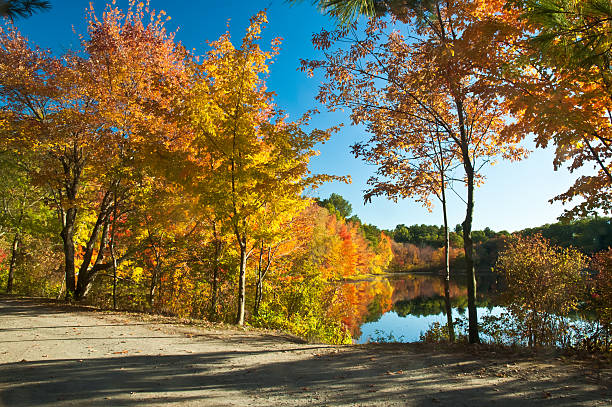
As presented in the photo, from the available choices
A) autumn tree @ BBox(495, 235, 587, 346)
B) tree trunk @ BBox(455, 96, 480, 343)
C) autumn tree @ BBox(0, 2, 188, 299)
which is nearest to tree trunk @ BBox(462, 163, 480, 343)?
tree trunk @ BBox(455, 96, 480, 343)

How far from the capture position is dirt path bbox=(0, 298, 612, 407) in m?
3.80

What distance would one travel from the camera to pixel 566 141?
4.62m

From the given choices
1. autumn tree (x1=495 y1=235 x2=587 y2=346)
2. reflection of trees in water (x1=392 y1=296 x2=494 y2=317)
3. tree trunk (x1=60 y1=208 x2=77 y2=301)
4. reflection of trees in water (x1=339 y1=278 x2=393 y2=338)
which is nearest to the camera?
autumn tree (x1=495 y1=235 x2=587 y2=346)

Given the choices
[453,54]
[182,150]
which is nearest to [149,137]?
[182,150]

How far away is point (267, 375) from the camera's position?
470cm

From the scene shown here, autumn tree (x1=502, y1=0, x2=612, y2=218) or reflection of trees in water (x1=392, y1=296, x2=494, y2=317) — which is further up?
autumn tree (x1=502, y1=0, x2=612, y2=218)

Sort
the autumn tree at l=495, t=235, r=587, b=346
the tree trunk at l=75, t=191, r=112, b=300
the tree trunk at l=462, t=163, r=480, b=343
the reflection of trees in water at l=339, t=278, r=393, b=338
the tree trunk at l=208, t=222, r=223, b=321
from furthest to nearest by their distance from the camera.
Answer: the reflection of trees in water at l=339, t=278, r=393, b=338 < the tree trunk at l=75, t=191, r=112, b=300 < the tree trunk at l=208, t=222, r=223, b=321 < the autumn tree at l=495, t=235, r=587, b=346 < the tree trunk at l=462, t=163, r=480, b=343

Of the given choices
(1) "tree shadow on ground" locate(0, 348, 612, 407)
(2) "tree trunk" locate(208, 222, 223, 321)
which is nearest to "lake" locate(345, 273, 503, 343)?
(2) "tree trunk" locate(208, 222, 223, 321)

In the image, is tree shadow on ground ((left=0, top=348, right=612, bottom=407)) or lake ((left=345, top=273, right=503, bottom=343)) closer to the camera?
tree shadow on ground ((left=0, top=348, right=612, bottom=407))

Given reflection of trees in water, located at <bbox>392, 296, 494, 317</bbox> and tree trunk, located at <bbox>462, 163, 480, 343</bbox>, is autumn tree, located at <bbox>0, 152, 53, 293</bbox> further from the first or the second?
reflection of trees in water, located at <bbox>392, 296, 494, 317</bbox>

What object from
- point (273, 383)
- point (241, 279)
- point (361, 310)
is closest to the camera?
point (273, 383)

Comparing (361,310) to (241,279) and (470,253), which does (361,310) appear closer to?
(241,279)

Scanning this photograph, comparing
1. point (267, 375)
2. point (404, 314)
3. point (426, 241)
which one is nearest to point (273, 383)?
point (267, 375)

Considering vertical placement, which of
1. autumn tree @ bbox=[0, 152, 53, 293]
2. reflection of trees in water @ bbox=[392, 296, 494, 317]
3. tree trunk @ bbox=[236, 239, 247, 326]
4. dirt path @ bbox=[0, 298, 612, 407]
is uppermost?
autumn tree @ bbox=[0, 152, 53, 293]
